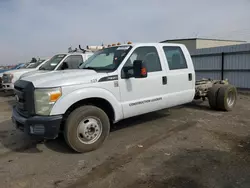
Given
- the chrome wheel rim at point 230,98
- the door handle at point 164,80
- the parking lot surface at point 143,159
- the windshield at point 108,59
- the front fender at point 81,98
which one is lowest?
the parking lot surface at point 143,159

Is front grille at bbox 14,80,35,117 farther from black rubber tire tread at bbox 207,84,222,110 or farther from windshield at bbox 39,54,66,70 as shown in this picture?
black rubber tire tread at bbox 207,84,222,110

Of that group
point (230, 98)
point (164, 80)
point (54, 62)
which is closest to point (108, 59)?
point (164, 80)

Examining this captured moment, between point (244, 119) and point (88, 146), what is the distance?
14.6 ft

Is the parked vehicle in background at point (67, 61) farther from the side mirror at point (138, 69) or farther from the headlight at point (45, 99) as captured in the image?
the headlight at point (45, 99)

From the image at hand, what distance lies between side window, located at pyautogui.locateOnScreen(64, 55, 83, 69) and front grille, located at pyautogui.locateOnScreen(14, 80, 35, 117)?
492cm

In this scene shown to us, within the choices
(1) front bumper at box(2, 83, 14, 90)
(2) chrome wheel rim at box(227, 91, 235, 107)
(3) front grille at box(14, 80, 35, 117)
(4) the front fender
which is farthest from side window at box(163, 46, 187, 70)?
(1) front bumper at box(2, 83, 14, 90)

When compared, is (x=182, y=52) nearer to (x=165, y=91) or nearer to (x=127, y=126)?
(x=165, y=91)

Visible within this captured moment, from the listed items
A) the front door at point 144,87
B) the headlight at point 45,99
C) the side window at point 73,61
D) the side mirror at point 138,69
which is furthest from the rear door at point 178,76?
the side window at point 73,61

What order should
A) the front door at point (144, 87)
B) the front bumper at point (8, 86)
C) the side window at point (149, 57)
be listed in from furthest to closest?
the front bumper at point (8, 86), the side window at point (149, 57), the front door at point (144, 87)

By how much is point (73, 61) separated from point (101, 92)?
551 cm

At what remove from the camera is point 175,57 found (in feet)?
17.9

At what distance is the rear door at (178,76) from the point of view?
16.8ft

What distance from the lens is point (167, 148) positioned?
13.4ft

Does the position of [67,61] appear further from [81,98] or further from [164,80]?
[81,98]
